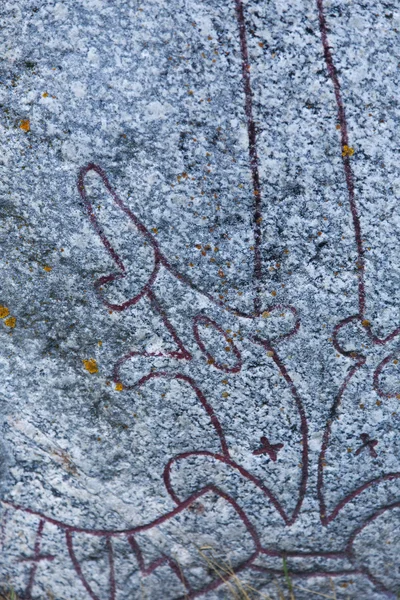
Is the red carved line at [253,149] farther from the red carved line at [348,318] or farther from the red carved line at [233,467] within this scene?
the red carved line at [233,467]

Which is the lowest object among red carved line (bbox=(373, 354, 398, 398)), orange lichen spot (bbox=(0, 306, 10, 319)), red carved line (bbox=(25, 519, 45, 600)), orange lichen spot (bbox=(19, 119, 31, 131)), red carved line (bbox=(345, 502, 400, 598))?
red carved line (bbox=(25, 519, 45, 600))

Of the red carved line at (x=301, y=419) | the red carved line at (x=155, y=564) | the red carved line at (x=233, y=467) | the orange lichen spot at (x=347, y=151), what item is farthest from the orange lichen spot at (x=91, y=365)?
the orange lichen spot at (x=347, y=151)

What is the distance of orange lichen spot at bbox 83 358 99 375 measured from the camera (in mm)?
1743

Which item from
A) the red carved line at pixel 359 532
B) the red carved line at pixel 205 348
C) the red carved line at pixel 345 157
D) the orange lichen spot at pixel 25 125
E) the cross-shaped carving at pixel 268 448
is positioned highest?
the red carved line at pixel 345 157

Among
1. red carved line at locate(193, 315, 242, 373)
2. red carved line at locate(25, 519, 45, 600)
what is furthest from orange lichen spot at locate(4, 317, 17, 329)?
red carved line at locate(25, 519, 45, 600)

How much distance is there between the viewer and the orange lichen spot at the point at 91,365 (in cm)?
174

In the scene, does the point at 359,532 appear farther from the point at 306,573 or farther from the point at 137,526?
the point at 137,526

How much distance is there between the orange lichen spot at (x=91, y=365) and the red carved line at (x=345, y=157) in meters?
0.77

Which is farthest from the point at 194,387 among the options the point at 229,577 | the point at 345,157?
the point at 345,157

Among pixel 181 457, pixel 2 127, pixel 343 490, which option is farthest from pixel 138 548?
pixel 2 127

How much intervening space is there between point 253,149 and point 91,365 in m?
0.76

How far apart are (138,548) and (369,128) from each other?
1400mm

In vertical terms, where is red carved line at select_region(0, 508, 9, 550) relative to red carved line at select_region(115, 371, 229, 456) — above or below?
below

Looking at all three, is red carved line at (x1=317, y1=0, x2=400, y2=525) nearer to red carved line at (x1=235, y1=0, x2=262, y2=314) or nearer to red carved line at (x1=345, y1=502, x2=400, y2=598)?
red carved line at (x1=345, y1=502, x2=400, y2=598)
